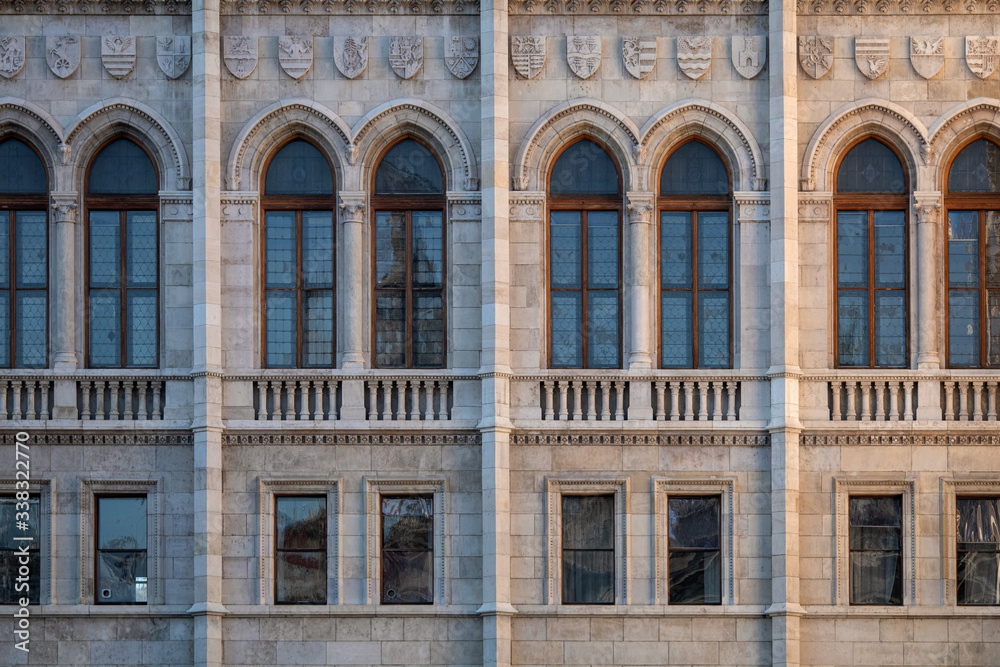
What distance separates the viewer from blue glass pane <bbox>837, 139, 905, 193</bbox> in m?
32.9

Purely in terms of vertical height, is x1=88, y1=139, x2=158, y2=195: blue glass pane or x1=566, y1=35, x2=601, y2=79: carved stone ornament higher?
x1=566, y1=35, x2=601, y2=79: carved stone ornament

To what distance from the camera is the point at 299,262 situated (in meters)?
32.9

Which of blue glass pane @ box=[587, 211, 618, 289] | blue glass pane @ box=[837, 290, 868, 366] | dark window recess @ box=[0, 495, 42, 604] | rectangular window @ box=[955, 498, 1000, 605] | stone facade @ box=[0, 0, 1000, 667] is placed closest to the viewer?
stone facade @ box=[0, 0, 1000, 667]

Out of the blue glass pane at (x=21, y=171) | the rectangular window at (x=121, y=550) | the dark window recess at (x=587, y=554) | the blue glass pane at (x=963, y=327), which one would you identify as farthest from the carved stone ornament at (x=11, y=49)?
the blue glass pane at (x=963, y=327)

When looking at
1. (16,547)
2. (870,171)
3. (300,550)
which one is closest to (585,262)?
(870,171)

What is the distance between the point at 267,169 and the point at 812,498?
1060cm

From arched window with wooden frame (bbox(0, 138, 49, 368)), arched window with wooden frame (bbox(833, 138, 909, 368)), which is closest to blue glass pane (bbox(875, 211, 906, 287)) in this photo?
arched window with wooden frame (bbox(833, 138, 909, 368))

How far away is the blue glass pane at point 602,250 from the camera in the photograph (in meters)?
32.9

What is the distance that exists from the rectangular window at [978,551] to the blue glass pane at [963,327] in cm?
237

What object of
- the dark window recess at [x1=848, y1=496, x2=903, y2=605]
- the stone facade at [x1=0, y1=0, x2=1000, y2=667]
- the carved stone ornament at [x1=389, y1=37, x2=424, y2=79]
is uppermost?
the carved stone ornament at [x1=389, y1=37, x2=424, y2=79]

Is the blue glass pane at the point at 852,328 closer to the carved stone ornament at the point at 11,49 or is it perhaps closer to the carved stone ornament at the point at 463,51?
the carved stone ornament at the point at 463,51

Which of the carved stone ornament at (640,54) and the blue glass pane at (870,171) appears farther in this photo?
the blue glass pane at (870,171)

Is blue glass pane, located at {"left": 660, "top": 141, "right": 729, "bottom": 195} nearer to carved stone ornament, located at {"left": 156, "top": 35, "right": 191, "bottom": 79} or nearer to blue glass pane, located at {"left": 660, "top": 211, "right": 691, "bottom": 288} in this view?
blue glass pane, located at {"left": 660, "top": 211, "right": 691, "bottom": 288}

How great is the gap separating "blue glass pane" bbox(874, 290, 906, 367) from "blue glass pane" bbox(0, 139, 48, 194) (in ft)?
46.5
